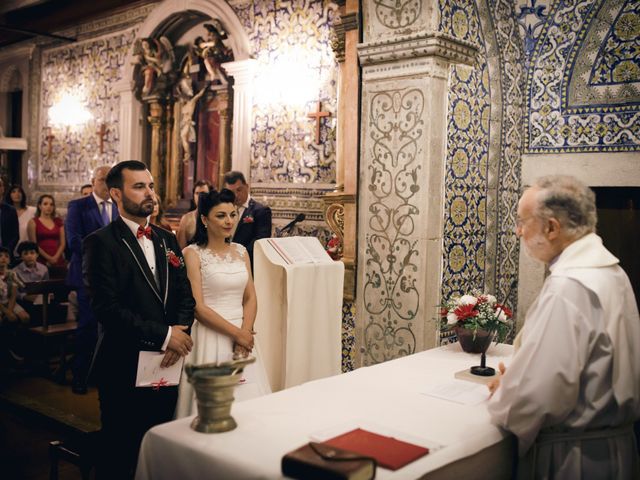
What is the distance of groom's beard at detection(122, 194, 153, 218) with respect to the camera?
341 centimetres

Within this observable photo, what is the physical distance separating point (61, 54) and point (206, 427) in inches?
365

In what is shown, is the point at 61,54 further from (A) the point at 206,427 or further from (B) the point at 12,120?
(A) the point at 206,427

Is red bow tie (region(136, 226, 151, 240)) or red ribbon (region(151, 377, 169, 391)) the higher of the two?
red bow tie (region(136, 226, 151, 240))

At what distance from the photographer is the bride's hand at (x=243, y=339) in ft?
13.1

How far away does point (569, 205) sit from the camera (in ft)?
8.23

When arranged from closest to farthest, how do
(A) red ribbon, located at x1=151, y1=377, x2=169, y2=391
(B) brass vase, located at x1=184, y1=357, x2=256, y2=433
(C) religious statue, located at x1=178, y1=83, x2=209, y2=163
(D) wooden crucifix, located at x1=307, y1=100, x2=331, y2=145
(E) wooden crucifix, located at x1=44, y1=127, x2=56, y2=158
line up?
(B) brass vase, located at x1=184, y1=357, x2=256, y2=433 → (A) red ribbon, located at x1=151, y1=377, x2=169, y2=391 → (D) wooden crucifix, located at x1=307, y1=100, x2=331, y2=145 → (C) religious statue, located at x1=178, y1=83, x2=209, y2=163 → (E) wooden crucifix, located at x1=44, y1=127, x2=56, y2=158

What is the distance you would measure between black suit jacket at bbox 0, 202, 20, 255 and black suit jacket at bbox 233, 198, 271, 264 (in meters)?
2.96

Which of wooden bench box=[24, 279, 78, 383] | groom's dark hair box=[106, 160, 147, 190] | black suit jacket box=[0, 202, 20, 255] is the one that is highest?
groom's dark hair box=[106, 160, 147, 190]

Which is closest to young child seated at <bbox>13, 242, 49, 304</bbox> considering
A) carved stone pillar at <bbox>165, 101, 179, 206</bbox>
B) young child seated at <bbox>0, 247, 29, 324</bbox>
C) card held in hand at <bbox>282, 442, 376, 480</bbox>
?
young child seated at <bbox>0, 247, 29, 324</bbox>

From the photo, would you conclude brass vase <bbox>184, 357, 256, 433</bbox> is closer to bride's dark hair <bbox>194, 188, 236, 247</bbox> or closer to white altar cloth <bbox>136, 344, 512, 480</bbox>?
white altar cloth <bbox>136, 344, 512, 480</bbox>

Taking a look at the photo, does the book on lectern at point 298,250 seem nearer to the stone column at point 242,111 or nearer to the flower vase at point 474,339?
the flower vase at point 474,339

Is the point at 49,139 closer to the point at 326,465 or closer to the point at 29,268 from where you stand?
the point at 29,268

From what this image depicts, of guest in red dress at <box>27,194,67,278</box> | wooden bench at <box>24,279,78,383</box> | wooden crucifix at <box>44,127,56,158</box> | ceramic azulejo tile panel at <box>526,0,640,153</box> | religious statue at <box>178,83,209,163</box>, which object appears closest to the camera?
ceramic azulejo tile panel at <box>526,0,640,153</box>

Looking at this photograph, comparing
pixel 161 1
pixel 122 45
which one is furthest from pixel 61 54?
pixel 161 1
